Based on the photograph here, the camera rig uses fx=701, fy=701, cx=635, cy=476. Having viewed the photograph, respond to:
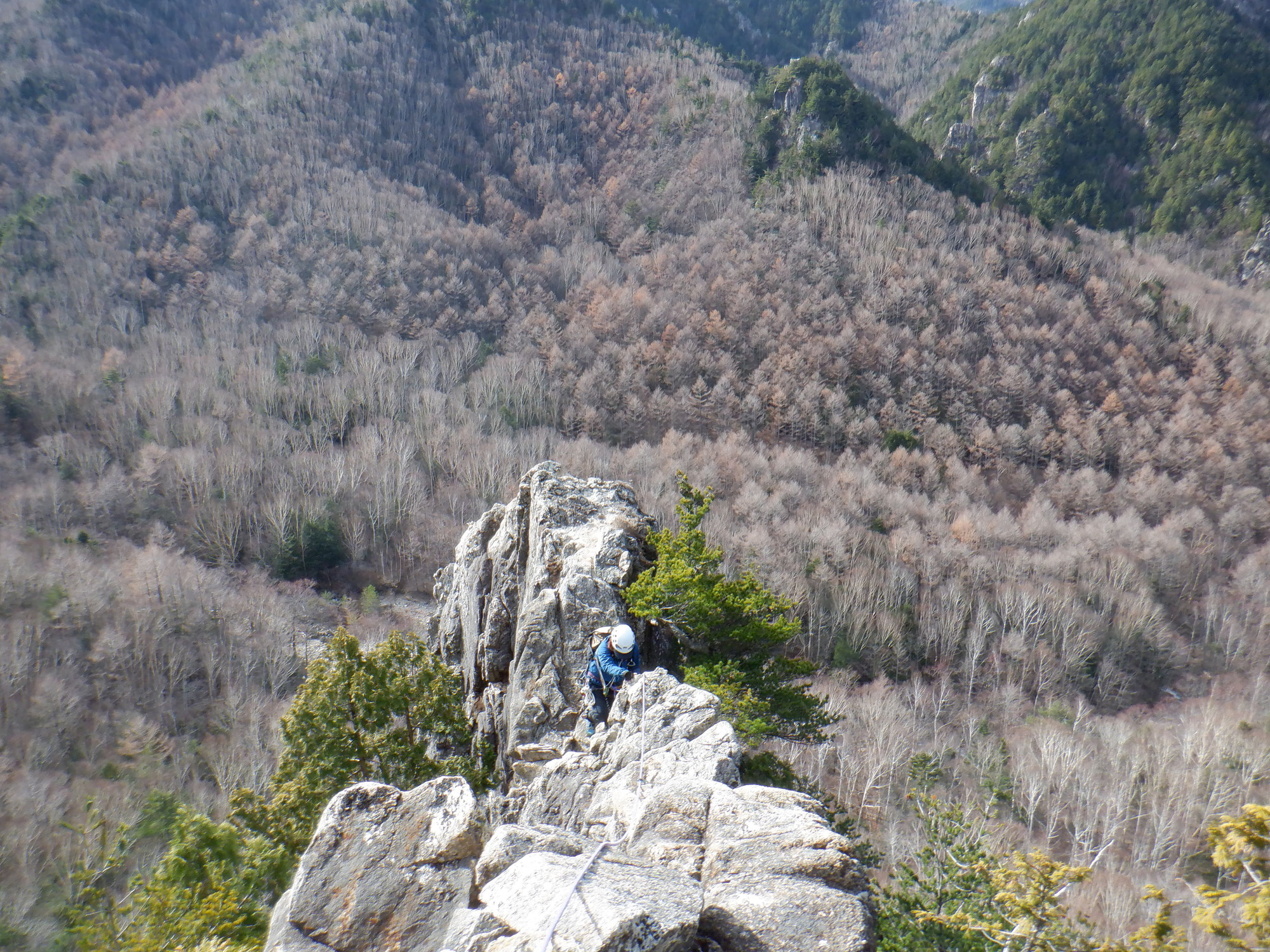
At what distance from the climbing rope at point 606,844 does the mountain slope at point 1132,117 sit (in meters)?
137

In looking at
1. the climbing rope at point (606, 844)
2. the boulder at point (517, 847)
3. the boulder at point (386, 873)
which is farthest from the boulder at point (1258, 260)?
the boulder at point (386, 873)

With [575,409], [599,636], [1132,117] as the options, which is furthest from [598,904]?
[1132,117]

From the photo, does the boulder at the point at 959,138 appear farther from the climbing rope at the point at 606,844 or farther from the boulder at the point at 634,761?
the climbing rope at the point at 606,844

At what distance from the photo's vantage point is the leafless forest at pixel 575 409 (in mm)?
37469

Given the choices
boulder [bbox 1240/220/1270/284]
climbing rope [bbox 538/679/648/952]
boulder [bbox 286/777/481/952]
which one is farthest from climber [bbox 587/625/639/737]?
boulder [bbox 1240/220/1270/284]

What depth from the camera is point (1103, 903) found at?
81.3ft

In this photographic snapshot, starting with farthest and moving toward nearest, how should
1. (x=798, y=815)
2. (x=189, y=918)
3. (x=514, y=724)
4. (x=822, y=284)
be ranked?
(x=822, y=284) → (x=514, y=724) → (x=189, y=918) → (x=798, y=815)

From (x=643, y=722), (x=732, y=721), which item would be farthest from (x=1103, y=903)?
(x=643, y=722)

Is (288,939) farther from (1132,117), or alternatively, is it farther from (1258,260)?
(1132,117)

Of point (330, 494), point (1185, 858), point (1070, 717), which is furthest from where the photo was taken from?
point (330, 494)

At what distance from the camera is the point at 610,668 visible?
1194 cm

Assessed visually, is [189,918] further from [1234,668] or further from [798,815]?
[1234,668]

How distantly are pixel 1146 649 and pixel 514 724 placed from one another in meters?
51.0

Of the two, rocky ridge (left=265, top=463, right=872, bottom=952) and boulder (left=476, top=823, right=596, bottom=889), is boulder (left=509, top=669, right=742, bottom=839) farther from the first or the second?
boulder (left=476, top=823, right=596, bottom=889)
